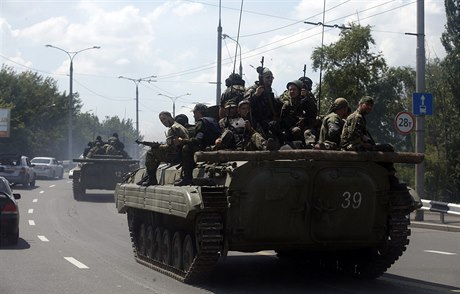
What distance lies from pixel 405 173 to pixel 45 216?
16.9 meters

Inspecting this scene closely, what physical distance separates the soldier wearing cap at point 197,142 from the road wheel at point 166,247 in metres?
1.24

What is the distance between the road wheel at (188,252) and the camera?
12328 millimetres

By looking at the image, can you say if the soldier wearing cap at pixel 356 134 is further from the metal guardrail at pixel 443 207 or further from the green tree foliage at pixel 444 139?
the green tree foliage at pixel 444 139

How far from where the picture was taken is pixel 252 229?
11.5m

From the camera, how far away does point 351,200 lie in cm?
1183

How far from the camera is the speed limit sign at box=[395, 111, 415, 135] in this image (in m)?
24.4

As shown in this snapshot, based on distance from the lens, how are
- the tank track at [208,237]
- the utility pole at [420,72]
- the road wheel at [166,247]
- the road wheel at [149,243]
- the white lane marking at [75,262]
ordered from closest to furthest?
the tank track at [208,237] → the road wheel at [166,247] → the white lane marking at [75,262] → the road wheel at [149,243] → the utility pole at [420,72]

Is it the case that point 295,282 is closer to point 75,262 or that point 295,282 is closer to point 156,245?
point 156,245

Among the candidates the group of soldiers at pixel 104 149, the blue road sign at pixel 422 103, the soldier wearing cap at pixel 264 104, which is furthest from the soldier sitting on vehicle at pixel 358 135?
the group of soldiers at pixel 104 149

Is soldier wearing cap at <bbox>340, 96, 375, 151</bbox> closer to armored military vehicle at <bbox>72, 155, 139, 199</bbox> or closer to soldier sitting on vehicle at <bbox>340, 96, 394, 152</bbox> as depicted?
soldier sitting on vehicle at <bbox>340, 96, 394, 152</bbox>

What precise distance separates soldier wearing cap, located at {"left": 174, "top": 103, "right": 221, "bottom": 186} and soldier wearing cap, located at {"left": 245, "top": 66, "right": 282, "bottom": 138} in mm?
654

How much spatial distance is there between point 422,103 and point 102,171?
1320cm

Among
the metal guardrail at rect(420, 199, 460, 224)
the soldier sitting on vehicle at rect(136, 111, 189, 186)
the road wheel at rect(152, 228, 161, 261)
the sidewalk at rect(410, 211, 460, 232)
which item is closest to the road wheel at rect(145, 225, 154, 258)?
the road wheel at rect(152, 228, 161, 261)

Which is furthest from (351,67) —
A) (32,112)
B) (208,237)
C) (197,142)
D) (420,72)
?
(32,112)
